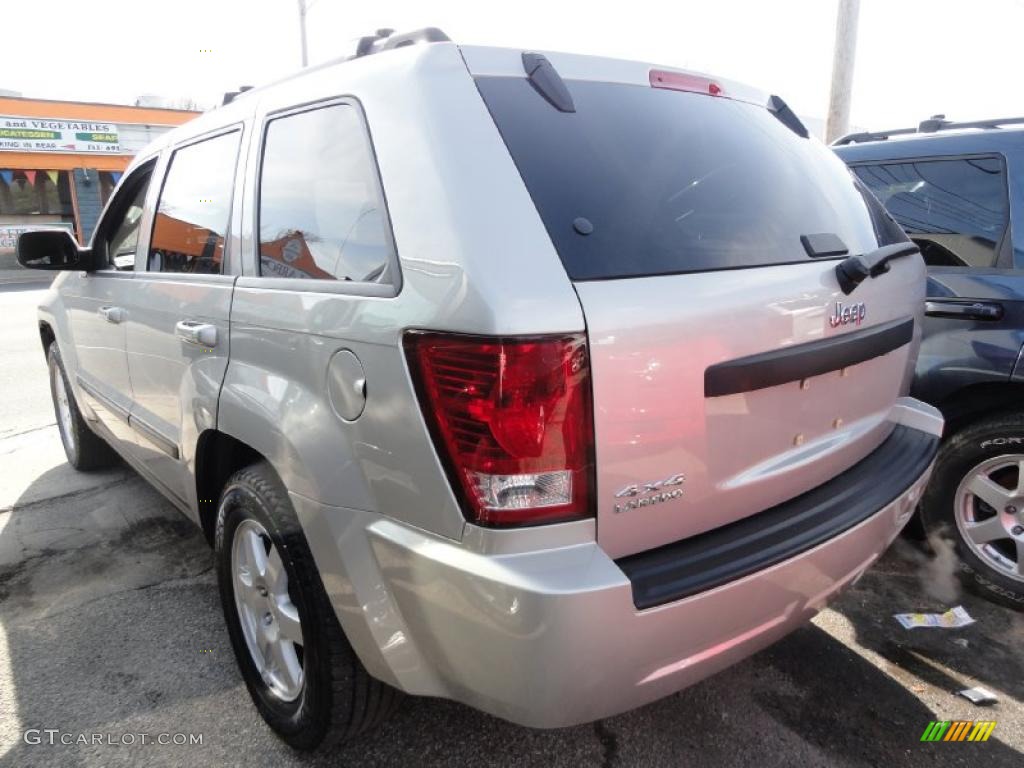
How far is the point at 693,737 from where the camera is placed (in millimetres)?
2209

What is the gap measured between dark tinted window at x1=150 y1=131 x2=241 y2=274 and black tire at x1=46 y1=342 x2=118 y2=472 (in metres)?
1.83

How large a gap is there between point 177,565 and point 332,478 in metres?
2.03

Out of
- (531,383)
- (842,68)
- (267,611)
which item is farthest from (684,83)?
(842,68)

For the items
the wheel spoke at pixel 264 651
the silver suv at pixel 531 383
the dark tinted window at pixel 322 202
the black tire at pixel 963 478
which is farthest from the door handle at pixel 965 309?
the wheel spoke at pixel 264 651

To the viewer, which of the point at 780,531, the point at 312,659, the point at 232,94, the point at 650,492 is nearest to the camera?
the point at 650,492

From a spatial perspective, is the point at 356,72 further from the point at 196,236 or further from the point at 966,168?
the point at 966,168

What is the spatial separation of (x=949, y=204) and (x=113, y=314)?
3.72 metres

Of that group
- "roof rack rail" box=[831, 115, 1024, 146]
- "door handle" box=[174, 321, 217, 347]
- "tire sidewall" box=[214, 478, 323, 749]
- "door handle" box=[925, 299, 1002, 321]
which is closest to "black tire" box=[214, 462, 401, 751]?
"tire sidewall" box=[214, 478, 323, 749]

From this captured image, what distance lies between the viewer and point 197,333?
233 centimetres

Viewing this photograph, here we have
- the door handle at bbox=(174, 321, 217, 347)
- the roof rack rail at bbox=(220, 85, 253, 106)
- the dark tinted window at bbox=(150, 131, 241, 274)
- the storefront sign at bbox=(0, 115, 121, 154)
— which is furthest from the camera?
the storefront sign at bbox=(0, 115, 121, 154)

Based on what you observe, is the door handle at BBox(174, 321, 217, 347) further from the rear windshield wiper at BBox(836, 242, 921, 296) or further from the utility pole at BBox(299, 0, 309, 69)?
the utility pole at BBox(299, 0, 309, 69)

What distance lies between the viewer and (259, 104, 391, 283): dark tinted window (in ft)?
5.82

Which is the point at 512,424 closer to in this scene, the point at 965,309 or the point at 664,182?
the point at 664,182

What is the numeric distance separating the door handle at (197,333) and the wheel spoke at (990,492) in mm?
2986
